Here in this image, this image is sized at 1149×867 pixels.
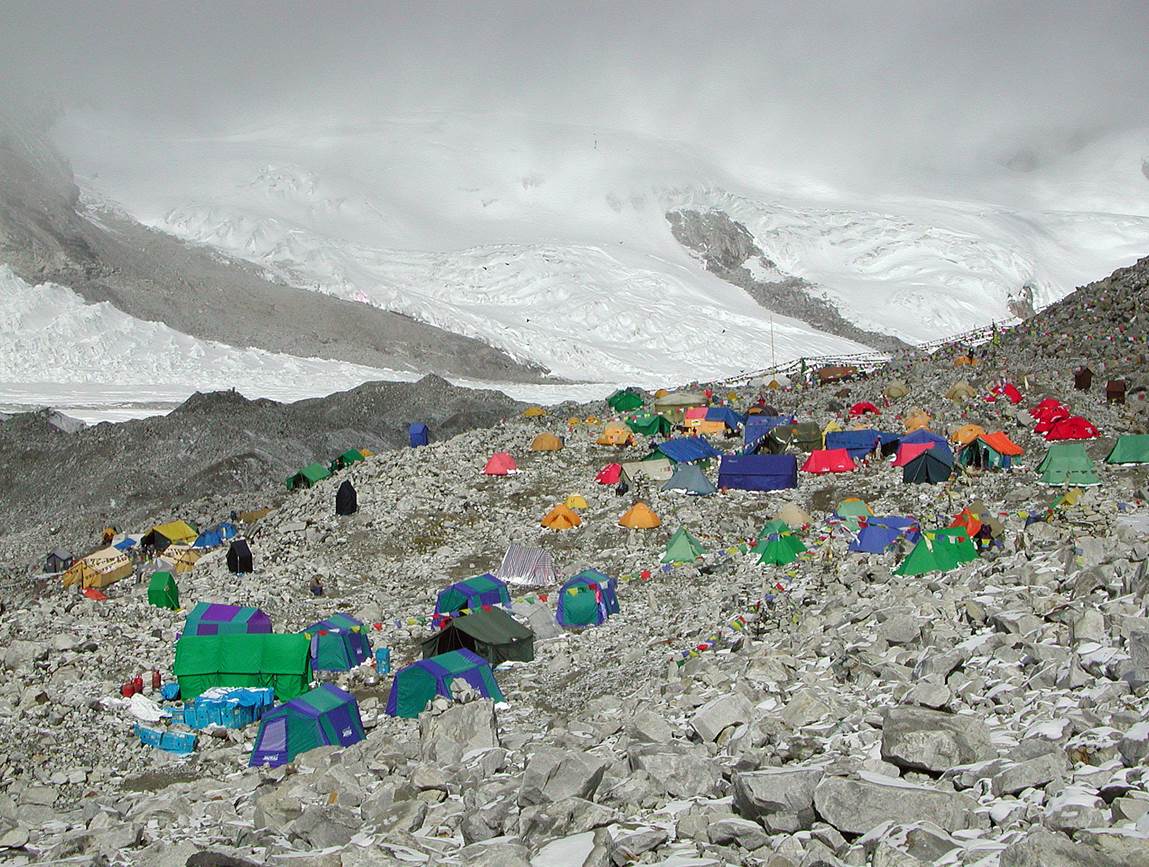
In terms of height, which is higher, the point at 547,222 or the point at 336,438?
the point at 547,222

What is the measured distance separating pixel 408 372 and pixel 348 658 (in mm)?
67761

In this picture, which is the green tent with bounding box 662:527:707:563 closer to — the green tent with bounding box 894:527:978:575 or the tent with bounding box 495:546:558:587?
the tent with bounding box 495:546:558:587

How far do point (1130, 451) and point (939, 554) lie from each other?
11.6m

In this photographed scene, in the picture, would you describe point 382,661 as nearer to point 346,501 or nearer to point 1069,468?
point 346,501

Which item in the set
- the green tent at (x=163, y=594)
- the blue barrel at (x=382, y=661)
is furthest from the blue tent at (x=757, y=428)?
the green tent at (x=163, y=594)

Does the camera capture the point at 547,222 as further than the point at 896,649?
Yes

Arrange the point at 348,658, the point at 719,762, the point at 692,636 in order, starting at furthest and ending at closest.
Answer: the point at 348,658 → the point at 692,636 → the point at 719,762

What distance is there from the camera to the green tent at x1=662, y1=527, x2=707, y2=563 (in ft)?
75.4

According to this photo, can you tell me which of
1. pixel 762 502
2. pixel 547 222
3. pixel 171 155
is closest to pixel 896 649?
pixel 762 502

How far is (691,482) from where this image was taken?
2828cm

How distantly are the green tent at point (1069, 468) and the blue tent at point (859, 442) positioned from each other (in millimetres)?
5560

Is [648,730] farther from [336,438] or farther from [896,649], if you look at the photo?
[336,438]

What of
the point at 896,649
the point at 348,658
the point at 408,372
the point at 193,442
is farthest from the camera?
the point at 408,372

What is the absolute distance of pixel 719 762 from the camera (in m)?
8.70
